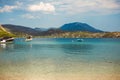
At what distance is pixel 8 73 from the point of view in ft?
48.6

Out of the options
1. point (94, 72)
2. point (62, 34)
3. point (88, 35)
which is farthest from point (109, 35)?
point (94, 72)

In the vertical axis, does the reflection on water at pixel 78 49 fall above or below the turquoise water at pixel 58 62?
below

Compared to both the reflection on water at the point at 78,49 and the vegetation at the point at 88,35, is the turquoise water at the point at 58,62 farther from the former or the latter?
the vegetation at the point at 88,35

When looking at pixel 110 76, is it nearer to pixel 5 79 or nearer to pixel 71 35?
pixel 5 79

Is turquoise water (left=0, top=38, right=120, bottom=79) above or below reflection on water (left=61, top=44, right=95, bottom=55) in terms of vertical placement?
above

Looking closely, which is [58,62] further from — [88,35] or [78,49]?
[88,35]

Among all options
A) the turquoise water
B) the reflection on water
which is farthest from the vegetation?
the turquoise water

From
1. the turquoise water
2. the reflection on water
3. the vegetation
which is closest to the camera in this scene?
the turquoise water

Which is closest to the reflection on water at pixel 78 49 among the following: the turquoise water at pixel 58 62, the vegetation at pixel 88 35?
the turquoise water at pixel 58 62

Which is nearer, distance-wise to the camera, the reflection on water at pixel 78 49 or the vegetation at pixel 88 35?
the reflection on water at pixel 78 49

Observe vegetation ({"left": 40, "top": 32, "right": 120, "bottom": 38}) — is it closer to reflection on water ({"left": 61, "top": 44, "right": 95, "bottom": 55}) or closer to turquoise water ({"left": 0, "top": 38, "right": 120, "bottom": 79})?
reflection on water ({"left": 61, "top": 44, "right": 95, "bottom": 55})

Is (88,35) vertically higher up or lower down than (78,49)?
higher up

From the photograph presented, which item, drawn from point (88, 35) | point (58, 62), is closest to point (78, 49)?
point (58, 62)

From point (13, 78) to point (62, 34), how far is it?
185m
